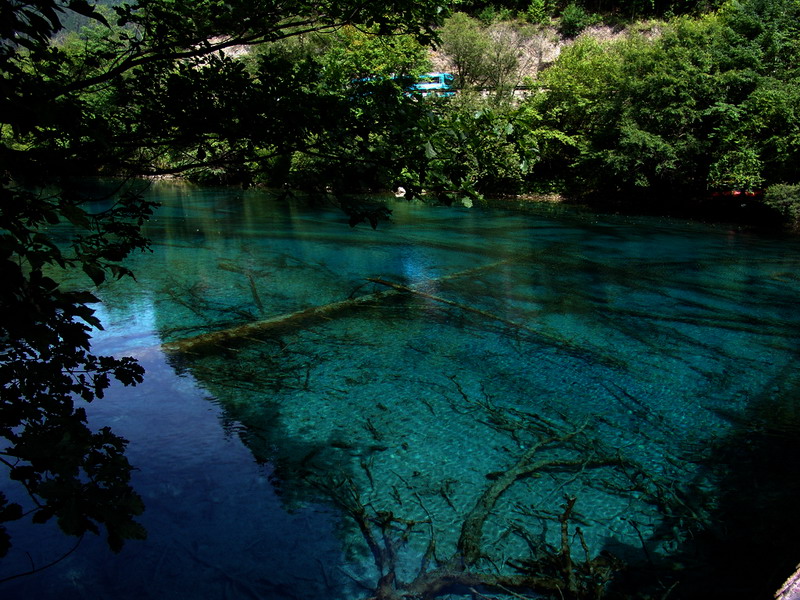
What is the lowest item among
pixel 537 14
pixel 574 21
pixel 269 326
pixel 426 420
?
pixel 426 420

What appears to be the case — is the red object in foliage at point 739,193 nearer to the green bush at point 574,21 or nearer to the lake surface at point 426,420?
the lake surface at point 426,420

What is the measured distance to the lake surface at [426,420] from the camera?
4.16 meters

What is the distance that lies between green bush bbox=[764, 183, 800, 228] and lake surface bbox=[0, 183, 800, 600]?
824cm

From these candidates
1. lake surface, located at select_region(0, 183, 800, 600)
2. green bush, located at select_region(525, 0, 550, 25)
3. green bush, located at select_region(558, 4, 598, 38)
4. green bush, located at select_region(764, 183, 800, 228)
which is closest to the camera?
lake surface, located at select_region(0, 183, 800, 600)

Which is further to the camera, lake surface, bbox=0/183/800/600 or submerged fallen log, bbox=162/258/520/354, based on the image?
submerged fallen log, bbox=162/258/520/354

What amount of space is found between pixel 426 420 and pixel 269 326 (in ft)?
12.6

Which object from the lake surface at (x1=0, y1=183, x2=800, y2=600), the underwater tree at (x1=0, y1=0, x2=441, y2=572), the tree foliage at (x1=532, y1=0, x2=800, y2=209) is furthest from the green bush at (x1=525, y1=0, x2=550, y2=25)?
the underwater tree at (x1=0, y1=0, x2=441, y2=572)

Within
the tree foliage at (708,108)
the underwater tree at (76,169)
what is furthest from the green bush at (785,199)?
the underwater tree at (76,169)

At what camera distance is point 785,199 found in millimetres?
19734

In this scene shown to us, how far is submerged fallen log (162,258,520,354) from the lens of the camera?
8195 millimetres

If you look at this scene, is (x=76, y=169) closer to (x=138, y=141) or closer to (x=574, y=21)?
(x=138, y=141)

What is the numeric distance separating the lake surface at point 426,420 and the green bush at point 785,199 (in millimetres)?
8235

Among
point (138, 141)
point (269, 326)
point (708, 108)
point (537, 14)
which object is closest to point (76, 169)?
point (138, 141)

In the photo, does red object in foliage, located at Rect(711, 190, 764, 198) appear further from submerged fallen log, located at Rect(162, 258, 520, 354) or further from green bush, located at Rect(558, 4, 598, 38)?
green bush, located at Rect(558, 4, 598, 38)
